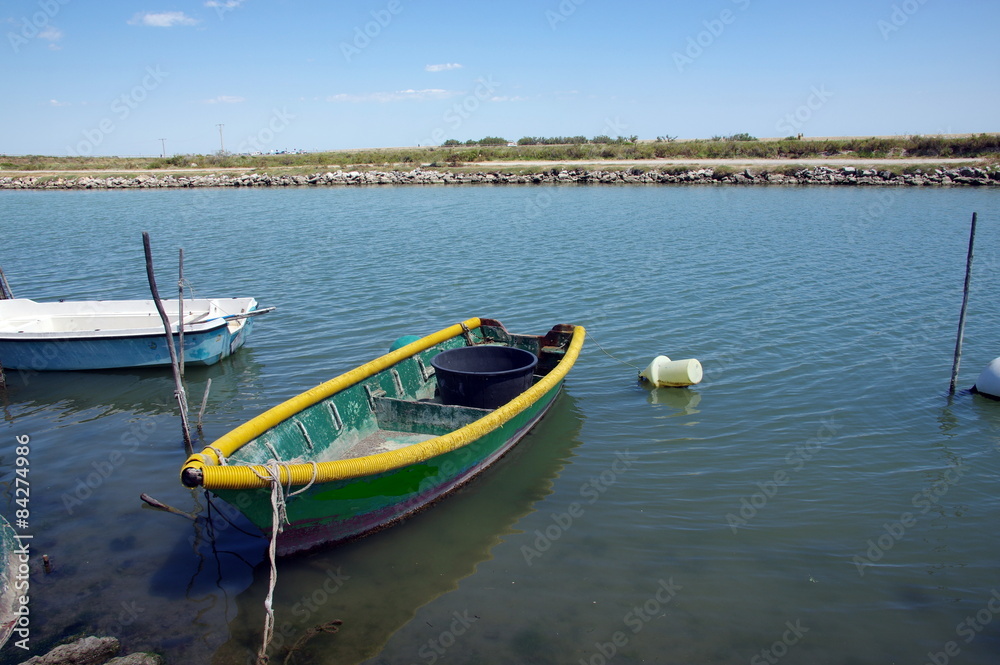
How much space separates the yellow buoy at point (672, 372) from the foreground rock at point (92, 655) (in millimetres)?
7362

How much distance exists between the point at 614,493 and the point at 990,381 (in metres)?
6.05

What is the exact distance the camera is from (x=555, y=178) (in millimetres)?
46812

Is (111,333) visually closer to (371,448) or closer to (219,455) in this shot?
(371,448)

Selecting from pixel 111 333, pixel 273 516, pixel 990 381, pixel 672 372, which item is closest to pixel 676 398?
pixel 672 372

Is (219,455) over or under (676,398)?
over

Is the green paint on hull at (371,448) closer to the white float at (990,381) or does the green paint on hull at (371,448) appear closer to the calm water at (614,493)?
the calm water at (614,493)

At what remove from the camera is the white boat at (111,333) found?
10.3m

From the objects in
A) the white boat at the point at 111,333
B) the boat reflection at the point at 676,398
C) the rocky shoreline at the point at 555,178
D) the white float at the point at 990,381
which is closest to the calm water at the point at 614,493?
the boat reflection at the point at 676,398

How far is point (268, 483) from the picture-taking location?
515 centimetres

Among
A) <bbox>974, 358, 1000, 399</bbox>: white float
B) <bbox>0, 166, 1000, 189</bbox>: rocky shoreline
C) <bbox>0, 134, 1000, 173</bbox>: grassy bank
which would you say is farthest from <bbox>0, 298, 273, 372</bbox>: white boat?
<bbox>0, 134, 1000, 173</bbox>: grassy bank

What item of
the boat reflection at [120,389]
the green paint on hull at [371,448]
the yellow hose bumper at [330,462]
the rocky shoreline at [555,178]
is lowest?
the boat reflection at [120,389]

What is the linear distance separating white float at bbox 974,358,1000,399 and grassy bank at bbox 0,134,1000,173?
4071 centimetres

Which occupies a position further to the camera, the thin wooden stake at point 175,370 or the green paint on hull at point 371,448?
the thin wooden stake at point 175,370

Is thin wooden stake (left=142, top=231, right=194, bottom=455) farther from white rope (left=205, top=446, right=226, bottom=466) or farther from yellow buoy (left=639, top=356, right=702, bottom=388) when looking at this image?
yellow buoy (left=639, top=356, right=702, bottom=388)
